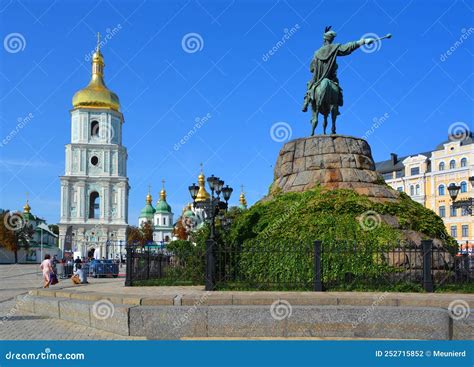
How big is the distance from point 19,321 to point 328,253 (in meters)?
6.84

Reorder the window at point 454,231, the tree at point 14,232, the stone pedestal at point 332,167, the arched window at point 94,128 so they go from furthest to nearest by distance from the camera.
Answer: the arched window at point 94,128, the tree at point 14,232, the window at point 454,231, the stone pedestal at point 332,167

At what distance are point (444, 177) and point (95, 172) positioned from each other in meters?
49.1

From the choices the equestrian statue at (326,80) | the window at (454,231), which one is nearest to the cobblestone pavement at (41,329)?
the equestrian statue at (326,80)

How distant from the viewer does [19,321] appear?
12266mm

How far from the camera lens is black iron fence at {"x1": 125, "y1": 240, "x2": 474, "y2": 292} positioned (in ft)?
42.6

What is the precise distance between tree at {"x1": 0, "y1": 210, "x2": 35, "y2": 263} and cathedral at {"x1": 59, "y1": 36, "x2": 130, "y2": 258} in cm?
736

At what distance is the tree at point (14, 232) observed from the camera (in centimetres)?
7106

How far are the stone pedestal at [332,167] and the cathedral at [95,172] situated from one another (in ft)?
218

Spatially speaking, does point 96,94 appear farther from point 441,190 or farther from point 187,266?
point 187,266

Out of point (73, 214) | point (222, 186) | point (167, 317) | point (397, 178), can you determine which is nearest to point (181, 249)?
point (222, 186)

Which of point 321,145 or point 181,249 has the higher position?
point 321,145

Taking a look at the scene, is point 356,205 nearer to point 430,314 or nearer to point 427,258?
point 427,258

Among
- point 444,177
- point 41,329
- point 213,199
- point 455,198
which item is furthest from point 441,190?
point 41,329

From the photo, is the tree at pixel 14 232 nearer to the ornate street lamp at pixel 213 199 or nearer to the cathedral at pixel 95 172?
the cathedral at pixel 95 172
